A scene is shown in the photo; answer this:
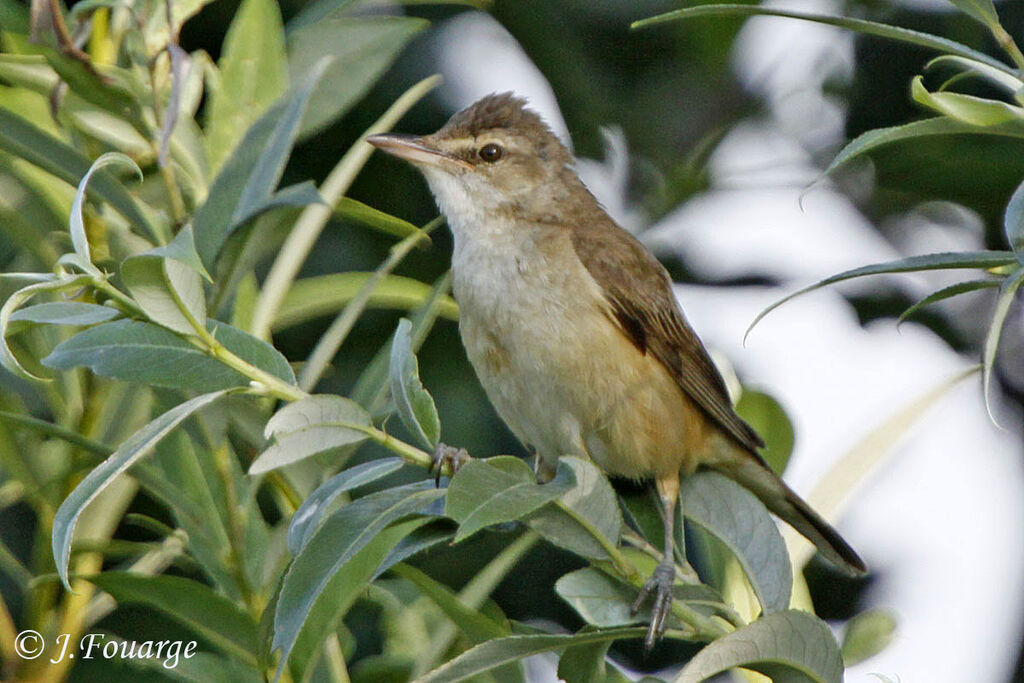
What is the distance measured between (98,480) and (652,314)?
2140 mm

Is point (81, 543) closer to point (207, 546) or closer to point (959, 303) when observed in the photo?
point (207, 546)

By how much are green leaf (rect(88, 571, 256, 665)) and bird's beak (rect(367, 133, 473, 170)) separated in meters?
1.26

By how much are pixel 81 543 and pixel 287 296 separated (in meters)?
0.75

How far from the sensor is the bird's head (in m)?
3.65

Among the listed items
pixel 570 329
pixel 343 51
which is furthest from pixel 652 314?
pixel 343 51

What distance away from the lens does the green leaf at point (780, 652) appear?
5.44 feet

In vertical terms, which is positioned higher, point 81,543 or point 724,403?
point 81,543

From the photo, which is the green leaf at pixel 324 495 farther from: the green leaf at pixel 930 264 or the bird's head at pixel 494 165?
the bird's head at pixel 494 165

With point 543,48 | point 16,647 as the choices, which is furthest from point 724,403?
point 16,647

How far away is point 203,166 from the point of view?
2758 mm

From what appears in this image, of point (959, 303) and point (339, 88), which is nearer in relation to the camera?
point (339, 88)

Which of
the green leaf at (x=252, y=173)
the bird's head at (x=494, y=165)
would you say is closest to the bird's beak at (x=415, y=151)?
the bird's head at (x=494, y=165)

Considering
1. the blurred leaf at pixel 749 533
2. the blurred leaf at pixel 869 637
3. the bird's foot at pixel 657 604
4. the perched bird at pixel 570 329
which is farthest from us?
the perched bird at pixel 570 329

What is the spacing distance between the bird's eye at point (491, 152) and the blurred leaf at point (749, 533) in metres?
1.44
